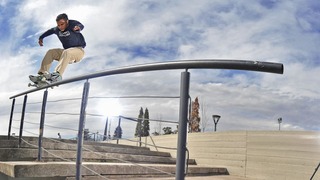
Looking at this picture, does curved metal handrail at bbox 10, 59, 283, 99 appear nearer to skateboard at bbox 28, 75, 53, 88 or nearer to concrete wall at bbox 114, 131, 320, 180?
skateboard at bbox 28, 75, 53, 88

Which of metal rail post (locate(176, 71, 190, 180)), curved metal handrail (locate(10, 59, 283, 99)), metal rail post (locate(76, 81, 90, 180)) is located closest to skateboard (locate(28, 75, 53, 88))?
metal rail post (locate(76, 81, 90, 180))

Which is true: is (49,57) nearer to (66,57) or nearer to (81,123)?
(66,57)

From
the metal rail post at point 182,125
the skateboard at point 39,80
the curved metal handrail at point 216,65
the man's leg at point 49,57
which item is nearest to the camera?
the curved metal handrail at point 216,65

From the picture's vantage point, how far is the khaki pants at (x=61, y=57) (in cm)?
498

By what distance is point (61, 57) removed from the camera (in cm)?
504

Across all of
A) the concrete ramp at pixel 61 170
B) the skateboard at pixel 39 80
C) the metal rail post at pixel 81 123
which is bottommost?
the concrete ramp at pixel 61 170

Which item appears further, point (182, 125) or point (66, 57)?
point (66, 57)

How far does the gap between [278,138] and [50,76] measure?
160 inches

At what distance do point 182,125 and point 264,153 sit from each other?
4.53 m

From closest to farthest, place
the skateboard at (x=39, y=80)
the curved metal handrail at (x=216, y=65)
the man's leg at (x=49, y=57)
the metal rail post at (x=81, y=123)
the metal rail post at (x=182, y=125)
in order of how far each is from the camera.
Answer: the curved metal handrail at (x=216, y=65), the metal rail post at (x=182, y=125), the metal rail post at (x=81, y=123), the skateboard at (x=39, y=80), the man's leg at (x=49, y=57)

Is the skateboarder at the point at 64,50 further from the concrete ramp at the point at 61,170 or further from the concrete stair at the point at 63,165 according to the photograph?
the concrete ramp at the point at 61,170

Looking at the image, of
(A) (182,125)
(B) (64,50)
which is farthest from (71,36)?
(A) (182,125)

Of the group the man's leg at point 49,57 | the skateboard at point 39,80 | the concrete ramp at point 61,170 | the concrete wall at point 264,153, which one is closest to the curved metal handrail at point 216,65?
the concrete ramp at point 61,170

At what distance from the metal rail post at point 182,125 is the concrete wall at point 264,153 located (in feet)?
13.5
